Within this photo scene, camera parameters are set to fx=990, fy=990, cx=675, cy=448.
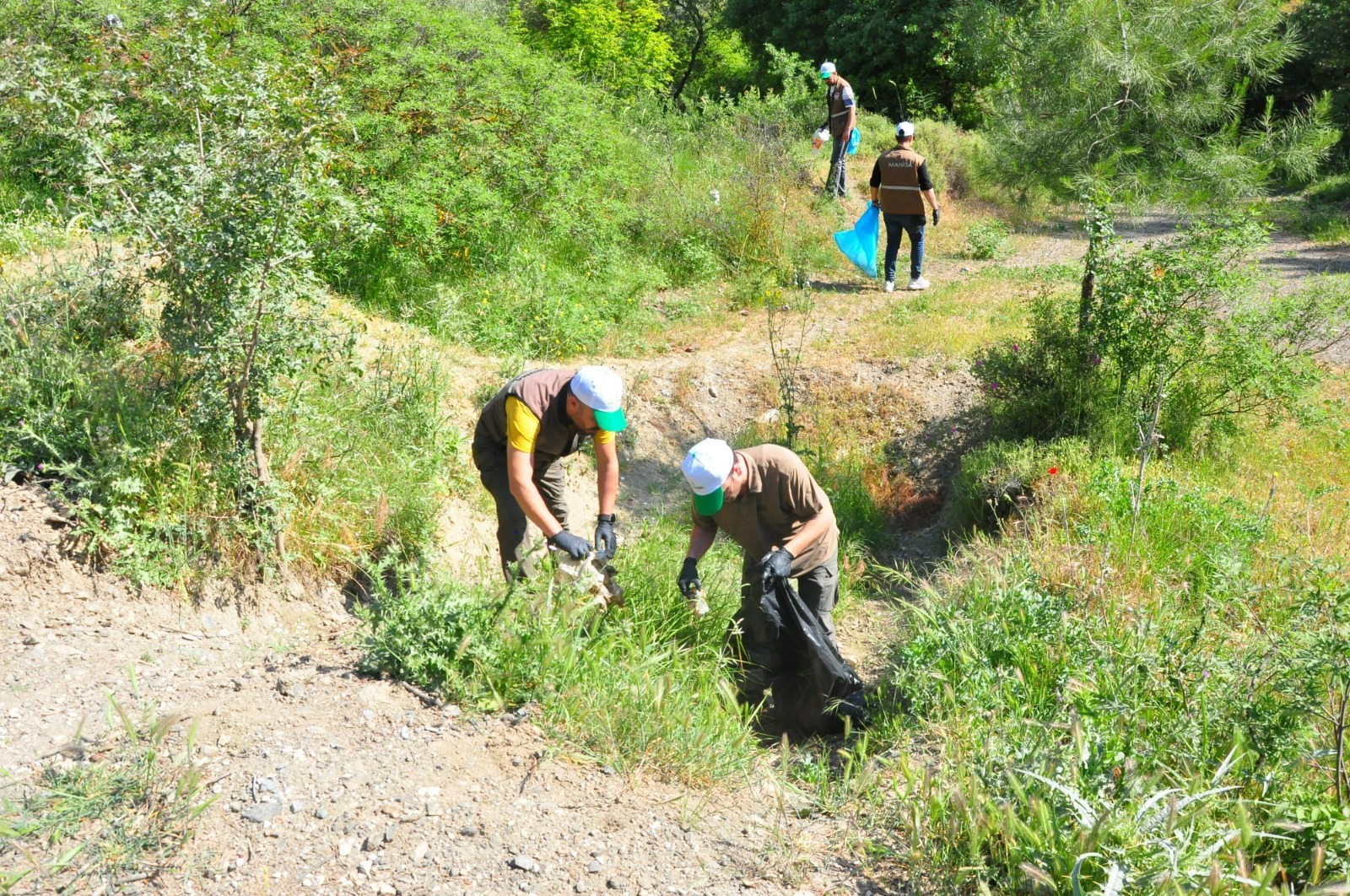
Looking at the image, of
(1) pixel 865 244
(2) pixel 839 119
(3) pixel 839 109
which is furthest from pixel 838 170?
(1) pixel 865 244

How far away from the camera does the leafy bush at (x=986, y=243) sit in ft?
39.4

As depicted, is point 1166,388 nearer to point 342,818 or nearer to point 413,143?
point 342,818

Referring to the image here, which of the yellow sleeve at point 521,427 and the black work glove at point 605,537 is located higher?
the yellow sleeve at point 521,427

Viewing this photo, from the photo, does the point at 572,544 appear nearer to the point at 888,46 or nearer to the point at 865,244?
the point at 865,244

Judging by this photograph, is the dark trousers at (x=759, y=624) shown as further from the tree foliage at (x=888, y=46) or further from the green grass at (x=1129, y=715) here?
the tree foliage at (x=888, y=46)

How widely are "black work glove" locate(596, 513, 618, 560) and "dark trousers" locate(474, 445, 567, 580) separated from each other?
1.44 ft

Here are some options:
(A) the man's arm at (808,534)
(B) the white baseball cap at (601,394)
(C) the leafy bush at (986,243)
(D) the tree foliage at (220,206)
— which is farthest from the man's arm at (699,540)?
(C) the leafy bush at (986,243)

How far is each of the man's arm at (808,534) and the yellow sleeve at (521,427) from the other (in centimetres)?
126

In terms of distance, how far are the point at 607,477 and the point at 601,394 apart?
508 mm

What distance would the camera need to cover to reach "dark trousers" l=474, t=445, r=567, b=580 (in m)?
4.93

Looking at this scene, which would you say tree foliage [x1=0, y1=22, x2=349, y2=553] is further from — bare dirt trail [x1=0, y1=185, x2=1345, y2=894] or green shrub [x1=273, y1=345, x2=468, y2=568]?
bare dirt trail [x1=0, y1=185, x2=1345, y2=894]

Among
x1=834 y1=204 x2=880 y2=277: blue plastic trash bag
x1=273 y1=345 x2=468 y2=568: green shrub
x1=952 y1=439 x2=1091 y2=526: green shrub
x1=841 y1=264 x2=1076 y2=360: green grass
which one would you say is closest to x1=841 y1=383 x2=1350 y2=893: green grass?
x1=952 y1=439 x2=1091 y2=526: green shrub

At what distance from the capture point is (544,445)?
187 inches

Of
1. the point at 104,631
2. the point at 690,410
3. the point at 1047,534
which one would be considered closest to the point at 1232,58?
the point at 1047,534
